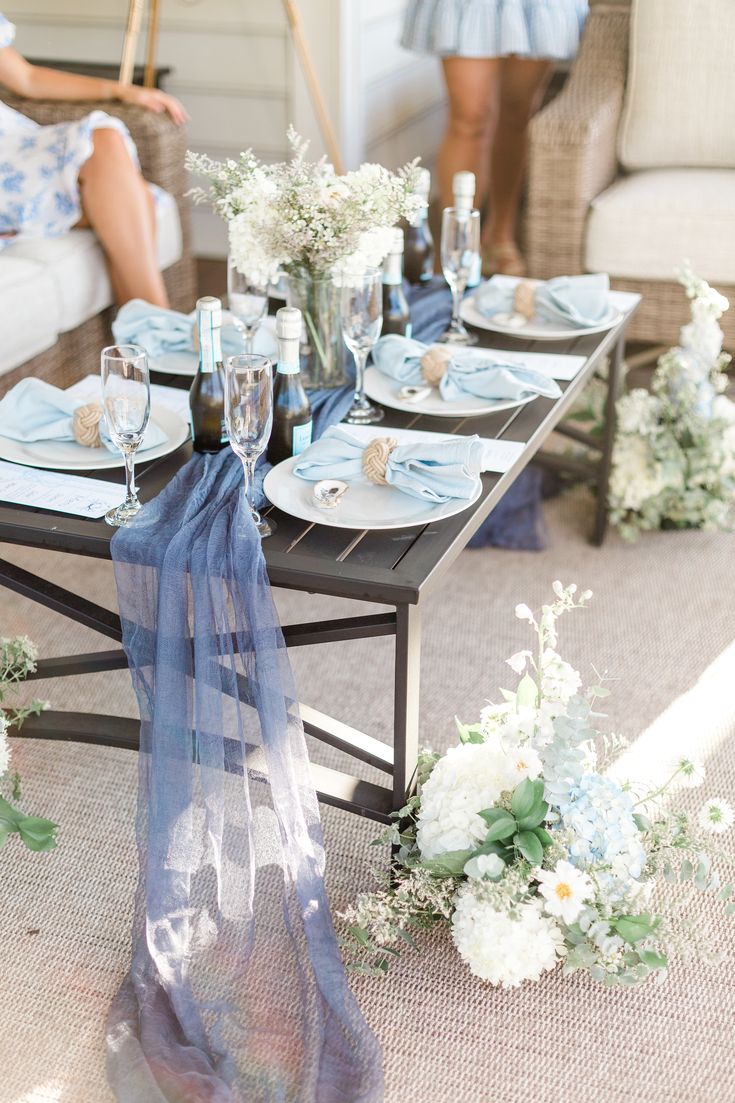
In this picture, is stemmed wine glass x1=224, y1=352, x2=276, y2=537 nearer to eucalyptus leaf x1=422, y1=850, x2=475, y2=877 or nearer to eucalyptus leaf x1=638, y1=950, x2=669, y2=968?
eucalyptus leaf x1=422, y1=850, x2=475, y2=877

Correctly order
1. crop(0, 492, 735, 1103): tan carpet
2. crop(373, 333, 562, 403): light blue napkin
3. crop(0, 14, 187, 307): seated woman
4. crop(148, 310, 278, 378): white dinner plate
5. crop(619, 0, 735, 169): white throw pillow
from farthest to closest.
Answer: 1. crop(619, 0, 735, 169): white throw pillow
2. crop(0, 14, 187, 307): seated woman
3. crop(148, 310, 278, 378): white dinner plate
4. crop(373, 333, 562, 403): light blue napkin
5. crop(0, 492, 735, 1103): tan carpet

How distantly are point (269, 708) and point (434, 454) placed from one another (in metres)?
0.38

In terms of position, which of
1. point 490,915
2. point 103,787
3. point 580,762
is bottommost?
point 103,787

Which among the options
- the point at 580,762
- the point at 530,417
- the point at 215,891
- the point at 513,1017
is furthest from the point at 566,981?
the point at 530,417

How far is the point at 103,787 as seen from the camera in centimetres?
186

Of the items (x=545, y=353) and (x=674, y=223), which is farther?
(x=674, y=223)

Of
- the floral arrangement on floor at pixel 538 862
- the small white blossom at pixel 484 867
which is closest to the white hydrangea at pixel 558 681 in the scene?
the floral arrangement on floor at pixel 538 862

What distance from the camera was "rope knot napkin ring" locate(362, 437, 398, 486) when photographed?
1.58 metres

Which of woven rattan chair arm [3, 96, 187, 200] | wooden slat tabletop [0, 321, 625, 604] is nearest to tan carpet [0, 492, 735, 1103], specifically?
wooden slat tabletop [0, 321, 625, 604]

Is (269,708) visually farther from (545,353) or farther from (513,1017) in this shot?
(545,353)

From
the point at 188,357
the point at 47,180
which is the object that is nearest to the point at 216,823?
the point at 188,357

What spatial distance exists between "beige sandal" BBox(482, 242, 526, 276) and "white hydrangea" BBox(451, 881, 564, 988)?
104 inches

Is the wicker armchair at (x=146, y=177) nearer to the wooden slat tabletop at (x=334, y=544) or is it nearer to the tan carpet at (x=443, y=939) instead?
the tan carpet at (x=443, y=939)

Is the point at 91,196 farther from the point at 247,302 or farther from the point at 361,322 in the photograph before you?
the point at 361,322
